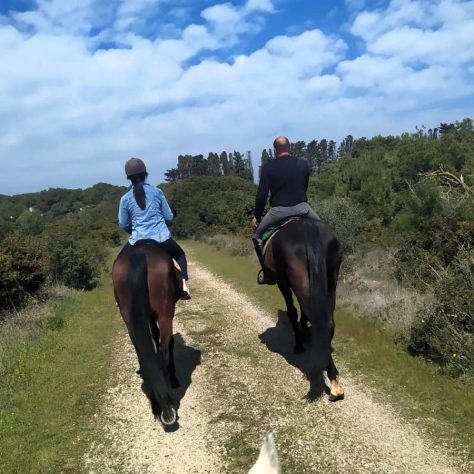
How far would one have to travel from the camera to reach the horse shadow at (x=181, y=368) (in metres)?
4.96

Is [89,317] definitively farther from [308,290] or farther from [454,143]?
[454,143]

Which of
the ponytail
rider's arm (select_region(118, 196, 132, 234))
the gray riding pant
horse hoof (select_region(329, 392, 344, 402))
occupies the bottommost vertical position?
horse hoof (select_region(329, 392, 344, 402))

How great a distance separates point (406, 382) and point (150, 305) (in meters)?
3.11

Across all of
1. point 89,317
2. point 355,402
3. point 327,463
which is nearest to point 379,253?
point 89,317

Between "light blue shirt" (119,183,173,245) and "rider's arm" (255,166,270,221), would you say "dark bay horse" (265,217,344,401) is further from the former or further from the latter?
"light blue shirt" (119,183,173,245)

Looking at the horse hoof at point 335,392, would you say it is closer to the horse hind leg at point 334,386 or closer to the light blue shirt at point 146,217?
the horse hind leg at point 334,386

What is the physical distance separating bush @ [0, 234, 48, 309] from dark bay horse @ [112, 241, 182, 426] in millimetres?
7532

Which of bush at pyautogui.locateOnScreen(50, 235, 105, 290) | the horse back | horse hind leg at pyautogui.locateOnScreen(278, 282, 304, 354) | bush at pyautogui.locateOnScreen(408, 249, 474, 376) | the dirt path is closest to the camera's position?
the dirt path

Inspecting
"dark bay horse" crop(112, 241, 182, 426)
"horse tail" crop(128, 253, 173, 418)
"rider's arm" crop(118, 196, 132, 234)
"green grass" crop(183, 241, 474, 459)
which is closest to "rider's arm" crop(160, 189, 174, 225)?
"rider's arm" crop(118, 196, 132, 234)

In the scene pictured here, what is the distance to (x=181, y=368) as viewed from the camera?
6430 millimetres

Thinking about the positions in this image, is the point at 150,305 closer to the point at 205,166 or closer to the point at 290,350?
the point at 290,350

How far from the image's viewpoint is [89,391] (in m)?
5.84

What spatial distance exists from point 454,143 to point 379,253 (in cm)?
2092

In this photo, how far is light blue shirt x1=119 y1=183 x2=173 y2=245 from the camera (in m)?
5.32
